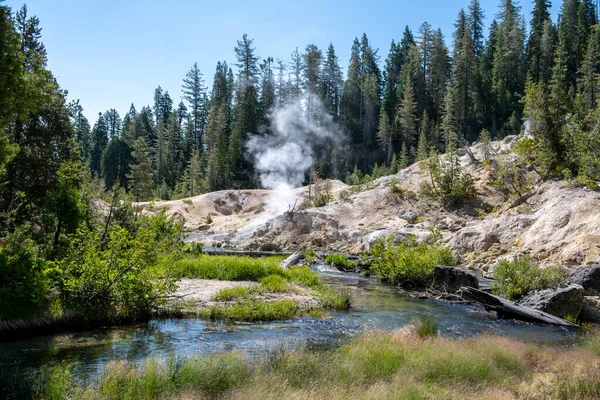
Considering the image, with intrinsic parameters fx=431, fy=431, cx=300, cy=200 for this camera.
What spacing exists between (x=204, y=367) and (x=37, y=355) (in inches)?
163

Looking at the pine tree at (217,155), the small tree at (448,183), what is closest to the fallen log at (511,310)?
the small tree at (448,183)

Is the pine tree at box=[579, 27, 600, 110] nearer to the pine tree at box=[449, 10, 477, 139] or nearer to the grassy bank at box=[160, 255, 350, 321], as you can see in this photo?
the pine tree at box=[449, 10, 477, 139]

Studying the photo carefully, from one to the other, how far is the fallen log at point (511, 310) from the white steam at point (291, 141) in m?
53.8

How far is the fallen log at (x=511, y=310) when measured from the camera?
44.9ft

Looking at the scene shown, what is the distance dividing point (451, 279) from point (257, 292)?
9113 millimetres

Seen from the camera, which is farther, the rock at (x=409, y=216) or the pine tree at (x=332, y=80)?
the pine tree at (x=332, y=80)

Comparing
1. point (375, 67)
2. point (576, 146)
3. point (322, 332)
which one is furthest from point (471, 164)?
point (375, 67)

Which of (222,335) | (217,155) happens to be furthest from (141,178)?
(222,335)

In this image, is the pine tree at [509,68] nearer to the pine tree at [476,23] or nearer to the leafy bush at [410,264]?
the pine tree at [476,23]

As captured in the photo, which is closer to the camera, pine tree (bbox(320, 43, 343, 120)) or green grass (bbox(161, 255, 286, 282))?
green grass (bbox(161, 255, 286, 282))

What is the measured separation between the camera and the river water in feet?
27.8

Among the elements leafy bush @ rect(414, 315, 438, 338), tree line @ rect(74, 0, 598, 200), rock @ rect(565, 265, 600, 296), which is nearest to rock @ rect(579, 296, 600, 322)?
rock @ rect(565, 265, 600, 296)

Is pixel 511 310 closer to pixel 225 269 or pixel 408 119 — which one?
pixel 225 269

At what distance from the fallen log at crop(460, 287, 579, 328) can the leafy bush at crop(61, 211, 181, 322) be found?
36.4 ft
